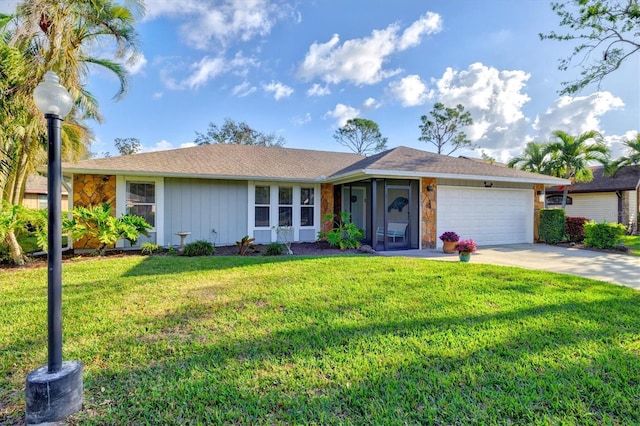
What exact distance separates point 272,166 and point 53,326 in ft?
33.8

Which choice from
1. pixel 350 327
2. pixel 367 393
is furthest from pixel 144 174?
pixel 367 393

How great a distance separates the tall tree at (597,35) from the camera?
340 inches

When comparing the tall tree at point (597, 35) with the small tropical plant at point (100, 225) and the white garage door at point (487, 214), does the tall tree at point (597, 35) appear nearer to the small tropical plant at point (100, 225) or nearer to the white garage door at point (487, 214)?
the white garage door at point (487, 214)

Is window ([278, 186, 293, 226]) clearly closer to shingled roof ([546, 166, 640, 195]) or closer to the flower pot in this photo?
the flower pot

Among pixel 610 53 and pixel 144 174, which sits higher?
pixel 610 53

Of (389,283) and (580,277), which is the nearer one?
(389,283)

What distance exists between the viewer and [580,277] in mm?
6375

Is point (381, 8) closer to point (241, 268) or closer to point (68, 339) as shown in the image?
point (241, 268)

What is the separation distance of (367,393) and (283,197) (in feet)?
31.7

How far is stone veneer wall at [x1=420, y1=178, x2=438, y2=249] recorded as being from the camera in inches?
419

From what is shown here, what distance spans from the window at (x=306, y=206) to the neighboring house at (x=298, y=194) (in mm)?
39

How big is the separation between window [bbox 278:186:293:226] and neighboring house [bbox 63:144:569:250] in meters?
0.04

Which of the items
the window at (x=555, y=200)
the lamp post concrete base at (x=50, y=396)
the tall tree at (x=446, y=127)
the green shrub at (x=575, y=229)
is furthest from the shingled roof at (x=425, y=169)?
the tall tree at (x=446, y=127)

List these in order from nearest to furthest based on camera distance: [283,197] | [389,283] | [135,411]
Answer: [135,411], [389,283], [283,197]
